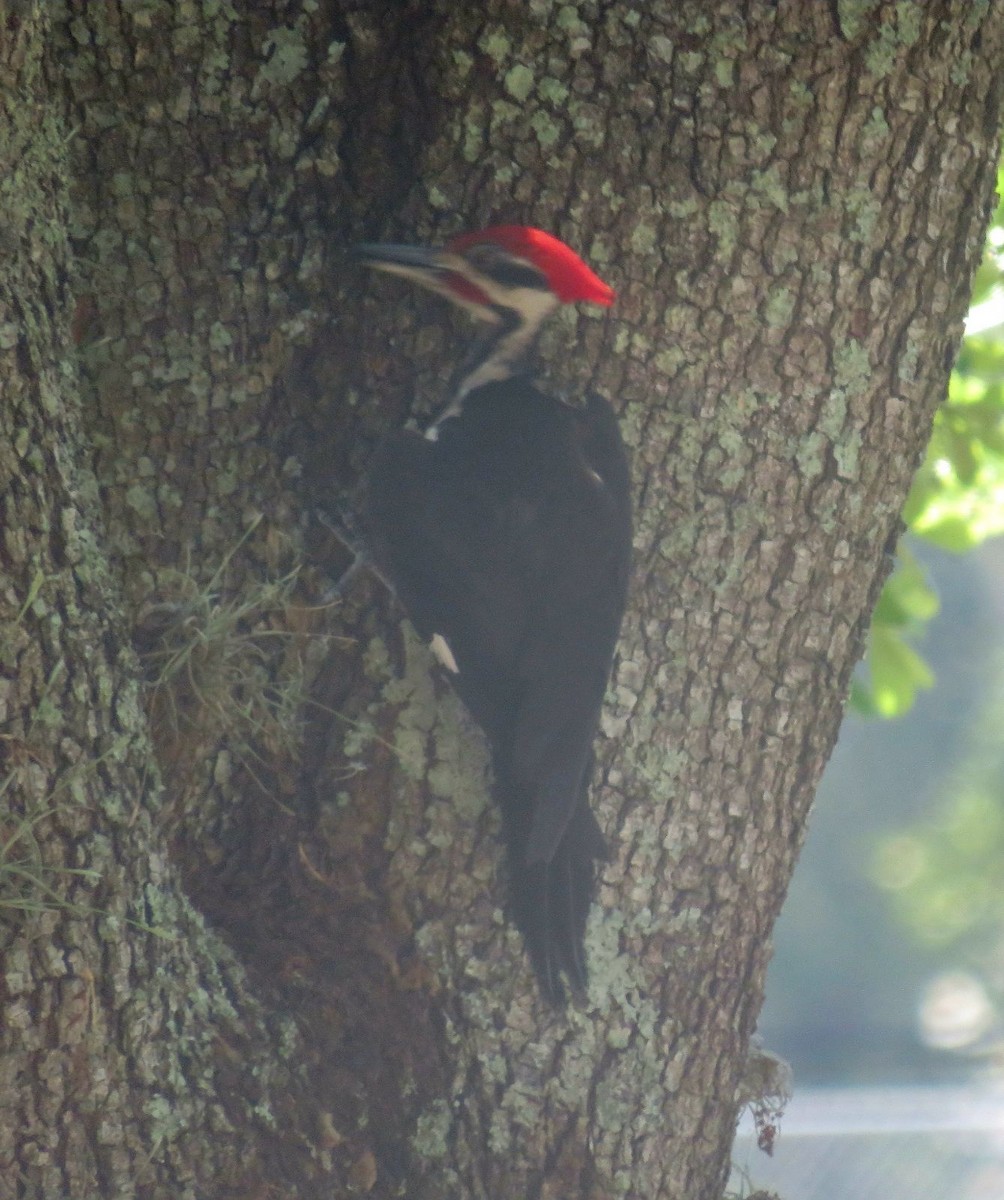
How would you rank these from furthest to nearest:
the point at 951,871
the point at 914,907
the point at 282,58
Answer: the point at 951,871 < the point at 914,907 < the point at 282,58

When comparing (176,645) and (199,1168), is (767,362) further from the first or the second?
(199,1168)

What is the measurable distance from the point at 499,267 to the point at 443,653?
0.61 m

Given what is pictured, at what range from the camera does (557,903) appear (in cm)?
235

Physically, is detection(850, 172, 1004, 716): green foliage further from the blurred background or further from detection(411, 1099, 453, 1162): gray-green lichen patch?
the blurred background

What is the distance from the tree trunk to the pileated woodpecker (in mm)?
50

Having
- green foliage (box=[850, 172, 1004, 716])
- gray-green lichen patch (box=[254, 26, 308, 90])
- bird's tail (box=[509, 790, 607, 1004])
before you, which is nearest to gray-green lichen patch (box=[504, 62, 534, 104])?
gray-green lichen patch (box=[254, 26, 308, 90])

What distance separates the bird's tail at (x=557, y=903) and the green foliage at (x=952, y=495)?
1474 millimetres

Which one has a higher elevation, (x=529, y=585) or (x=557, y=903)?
(x=529, y=585)

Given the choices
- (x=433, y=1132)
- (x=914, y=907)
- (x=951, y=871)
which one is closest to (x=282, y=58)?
(x=433, y=1132)

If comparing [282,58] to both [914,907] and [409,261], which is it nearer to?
[409,261]

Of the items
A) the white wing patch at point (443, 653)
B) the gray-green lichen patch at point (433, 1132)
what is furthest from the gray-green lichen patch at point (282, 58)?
the gray-green lichen patch at point (433, 1132)

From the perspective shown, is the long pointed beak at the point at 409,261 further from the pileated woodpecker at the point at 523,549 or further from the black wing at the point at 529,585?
the black wing at the point at 529,585

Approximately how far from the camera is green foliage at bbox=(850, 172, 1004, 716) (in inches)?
143

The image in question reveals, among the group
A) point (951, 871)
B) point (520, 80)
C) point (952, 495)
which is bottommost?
point (520, 80)
